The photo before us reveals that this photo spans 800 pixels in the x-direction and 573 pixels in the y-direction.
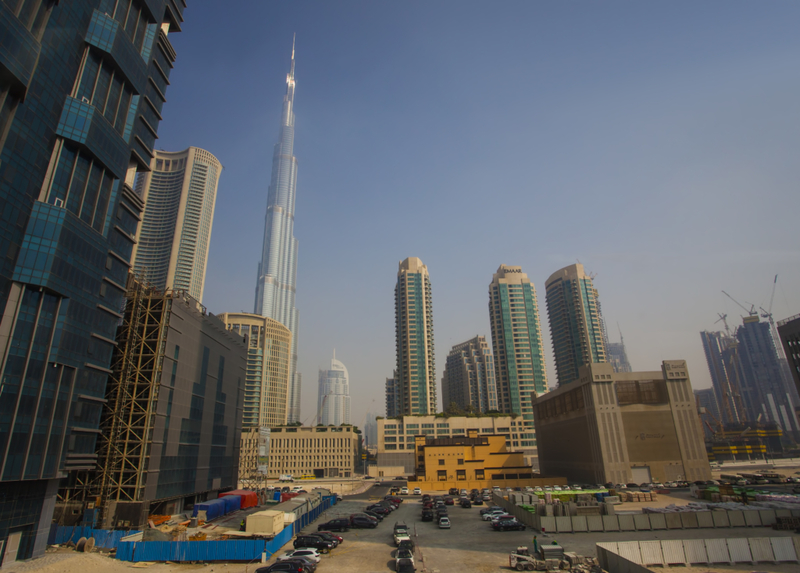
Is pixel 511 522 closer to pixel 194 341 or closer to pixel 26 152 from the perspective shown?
pixel 194 341

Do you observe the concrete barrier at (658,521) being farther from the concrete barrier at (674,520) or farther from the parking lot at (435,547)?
the parking lot at (435,547)

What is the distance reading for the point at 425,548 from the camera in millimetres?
44062

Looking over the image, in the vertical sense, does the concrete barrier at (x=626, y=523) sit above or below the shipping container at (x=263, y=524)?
below

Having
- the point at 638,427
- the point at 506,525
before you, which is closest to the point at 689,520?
the point at 506,525

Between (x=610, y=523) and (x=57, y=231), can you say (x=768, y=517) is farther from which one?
(x=57, y=231)

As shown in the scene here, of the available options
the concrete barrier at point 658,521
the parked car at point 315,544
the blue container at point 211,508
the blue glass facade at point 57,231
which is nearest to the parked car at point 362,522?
the parked car at point 315,544

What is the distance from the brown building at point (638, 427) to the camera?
323 ft

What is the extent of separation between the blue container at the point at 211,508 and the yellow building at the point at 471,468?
49.4 metres

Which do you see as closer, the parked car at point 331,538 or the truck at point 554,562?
the truck at point 554,562

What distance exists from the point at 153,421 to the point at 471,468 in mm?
71944

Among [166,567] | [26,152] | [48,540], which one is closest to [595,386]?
[166,567]

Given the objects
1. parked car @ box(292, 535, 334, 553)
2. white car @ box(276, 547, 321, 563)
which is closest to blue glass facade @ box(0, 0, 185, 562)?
parked car @ box(292, 535, 334, 553)

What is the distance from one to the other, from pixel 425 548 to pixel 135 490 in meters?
39.0

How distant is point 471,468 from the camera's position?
106 m
